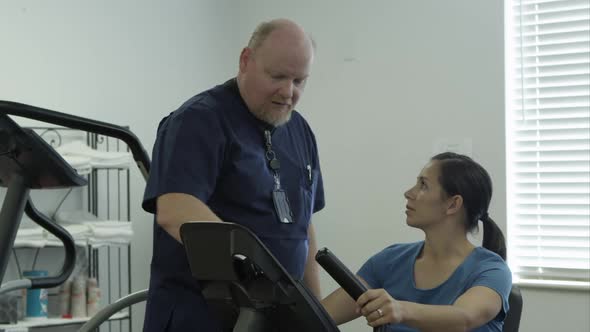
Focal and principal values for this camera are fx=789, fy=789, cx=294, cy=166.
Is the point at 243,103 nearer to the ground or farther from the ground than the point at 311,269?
farther from the ground

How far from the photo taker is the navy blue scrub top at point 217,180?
1680 millimetres

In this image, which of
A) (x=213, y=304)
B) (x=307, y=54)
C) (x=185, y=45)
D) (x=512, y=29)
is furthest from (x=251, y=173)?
(x=185, y=45)

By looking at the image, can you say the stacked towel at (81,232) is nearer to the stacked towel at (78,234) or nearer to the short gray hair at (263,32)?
the stacked towel at (78,234)

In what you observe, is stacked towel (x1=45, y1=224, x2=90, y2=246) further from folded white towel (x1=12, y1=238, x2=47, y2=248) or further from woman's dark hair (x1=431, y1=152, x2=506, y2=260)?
woman's dark hair (x1=431, y1=152, x2=506, y2=260)

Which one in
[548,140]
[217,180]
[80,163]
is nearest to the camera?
[217,180]

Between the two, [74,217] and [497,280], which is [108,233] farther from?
[497,280]

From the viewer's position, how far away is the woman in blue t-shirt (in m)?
1.86

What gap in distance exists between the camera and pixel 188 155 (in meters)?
1.68

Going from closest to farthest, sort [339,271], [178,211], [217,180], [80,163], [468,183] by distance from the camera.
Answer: [339,271] < [178,211] < [217,180] < [468,183] < [80,163]

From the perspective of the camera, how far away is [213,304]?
135 centimetres

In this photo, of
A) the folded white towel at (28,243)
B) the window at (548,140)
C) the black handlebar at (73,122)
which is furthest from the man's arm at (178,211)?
the window at (548,140)

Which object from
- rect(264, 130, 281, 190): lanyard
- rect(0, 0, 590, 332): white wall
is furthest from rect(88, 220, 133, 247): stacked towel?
rect(264, 130, 281, 190): lanyard

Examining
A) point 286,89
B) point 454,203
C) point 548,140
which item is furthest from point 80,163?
point 548,140

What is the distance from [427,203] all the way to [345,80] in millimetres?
2037
